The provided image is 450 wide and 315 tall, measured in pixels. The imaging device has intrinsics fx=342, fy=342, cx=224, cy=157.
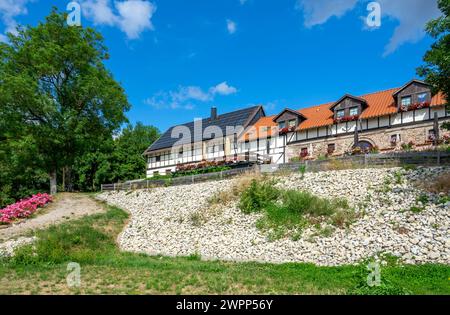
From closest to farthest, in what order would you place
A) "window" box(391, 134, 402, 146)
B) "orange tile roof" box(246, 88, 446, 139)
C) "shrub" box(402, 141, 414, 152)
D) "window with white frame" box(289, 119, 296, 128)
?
"shrub" box(402, 141, 414, 152)
"window" box(391, 134, 402, 146)
"orange tile roof" box(246, 88, 446, 139)
"window with white frame" box(289, 119, 296, 128)

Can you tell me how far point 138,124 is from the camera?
6425 cm

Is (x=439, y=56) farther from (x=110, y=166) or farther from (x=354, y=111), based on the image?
(x=110, y=166)

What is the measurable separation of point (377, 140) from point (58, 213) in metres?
23.9

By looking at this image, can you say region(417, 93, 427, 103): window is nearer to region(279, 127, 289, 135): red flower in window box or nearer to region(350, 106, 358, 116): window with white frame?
region(350, 106, 358, 116): window with white frame

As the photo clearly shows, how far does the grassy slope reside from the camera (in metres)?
8.34

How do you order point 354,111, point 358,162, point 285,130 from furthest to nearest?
point 285,130
point 354,111
point 358,162

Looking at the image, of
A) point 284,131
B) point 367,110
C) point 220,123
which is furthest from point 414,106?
point 220,123

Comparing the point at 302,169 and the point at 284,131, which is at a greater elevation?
the point at 284,131

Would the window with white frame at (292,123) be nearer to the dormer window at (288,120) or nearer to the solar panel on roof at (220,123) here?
the dormer window at (288,120)

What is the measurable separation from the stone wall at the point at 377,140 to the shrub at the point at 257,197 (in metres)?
11.8

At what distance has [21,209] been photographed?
19.8 m

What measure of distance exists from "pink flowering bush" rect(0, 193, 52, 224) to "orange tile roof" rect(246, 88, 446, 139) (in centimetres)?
2010

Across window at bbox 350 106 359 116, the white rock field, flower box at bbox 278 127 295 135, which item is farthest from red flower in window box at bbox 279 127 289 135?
the white rock field
